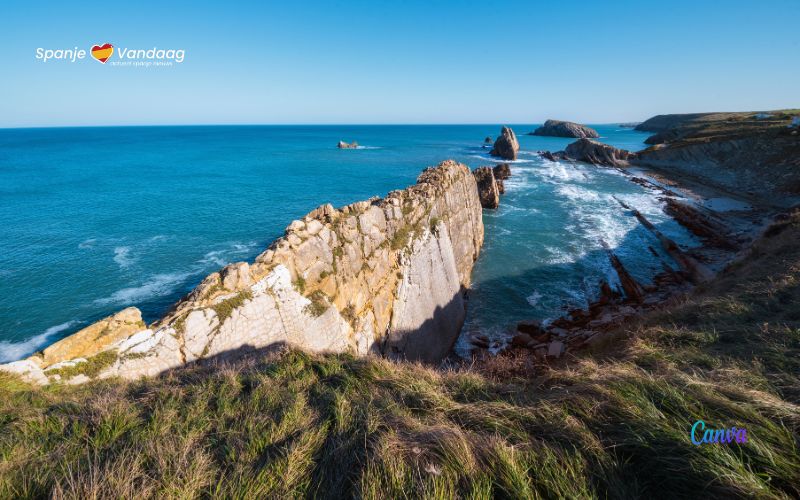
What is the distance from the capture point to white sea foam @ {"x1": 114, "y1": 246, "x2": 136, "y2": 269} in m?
25.9

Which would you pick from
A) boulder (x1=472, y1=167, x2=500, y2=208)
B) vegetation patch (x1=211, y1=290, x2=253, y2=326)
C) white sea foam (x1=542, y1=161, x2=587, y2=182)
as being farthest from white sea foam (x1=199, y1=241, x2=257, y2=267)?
white sea foam (x1=542, y1=161, x2=587, y2=182)

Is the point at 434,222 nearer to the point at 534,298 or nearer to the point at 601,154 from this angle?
the point at 534,298

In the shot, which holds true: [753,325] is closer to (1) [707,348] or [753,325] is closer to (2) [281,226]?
(1) [707,348]

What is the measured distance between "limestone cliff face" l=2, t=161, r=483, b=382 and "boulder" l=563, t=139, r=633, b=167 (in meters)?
87.4

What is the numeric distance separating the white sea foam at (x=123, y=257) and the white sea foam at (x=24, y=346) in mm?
8881

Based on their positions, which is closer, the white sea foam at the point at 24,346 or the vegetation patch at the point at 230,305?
the vegetation patch at the point at 230,305

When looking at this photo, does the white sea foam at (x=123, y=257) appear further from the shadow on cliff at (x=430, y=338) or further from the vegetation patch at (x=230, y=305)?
the shadow on cliff at (x=430, y=338)

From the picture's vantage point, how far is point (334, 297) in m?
15.2

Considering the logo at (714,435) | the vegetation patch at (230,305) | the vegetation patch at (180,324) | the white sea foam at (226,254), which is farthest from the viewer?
the white sea foam at (226,254)

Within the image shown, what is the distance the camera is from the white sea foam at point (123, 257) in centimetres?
2585

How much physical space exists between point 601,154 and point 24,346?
11627cm

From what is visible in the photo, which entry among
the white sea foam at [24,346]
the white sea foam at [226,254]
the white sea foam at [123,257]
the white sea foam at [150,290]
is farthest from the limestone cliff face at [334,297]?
the white sea foam at [123,257]

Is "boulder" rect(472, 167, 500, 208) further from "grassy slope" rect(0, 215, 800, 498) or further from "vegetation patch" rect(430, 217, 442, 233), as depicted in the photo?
"grassy slope" rect(0, 215, 800, 498)

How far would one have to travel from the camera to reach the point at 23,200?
42.8 metres
